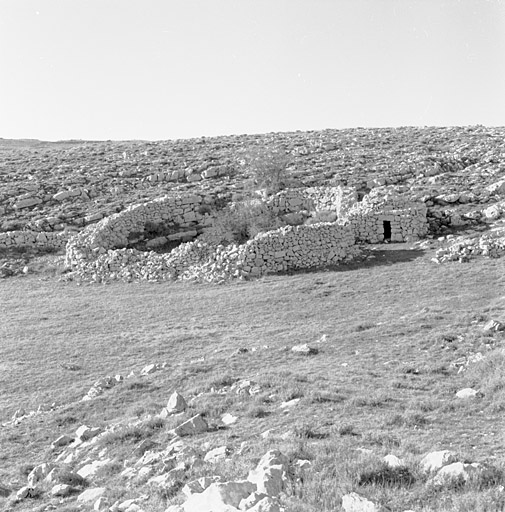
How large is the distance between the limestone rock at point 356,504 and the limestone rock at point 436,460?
816mm

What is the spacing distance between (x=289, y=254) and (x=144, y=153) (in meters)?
29.8

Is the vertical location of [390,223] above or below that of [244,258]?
above

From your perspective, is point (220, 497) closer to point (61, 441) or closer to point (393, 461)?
point (393, 461)

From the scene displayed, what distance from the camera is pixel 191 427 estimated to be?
25.5ft

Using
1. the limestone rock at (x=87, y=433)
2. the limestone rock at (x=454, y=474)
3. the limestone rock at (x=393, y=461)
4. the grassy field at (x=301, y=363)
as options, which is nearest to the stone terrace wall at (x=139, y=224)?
the grassy field at (x=301, y=363)

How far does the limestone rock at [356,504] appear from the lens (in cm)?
478

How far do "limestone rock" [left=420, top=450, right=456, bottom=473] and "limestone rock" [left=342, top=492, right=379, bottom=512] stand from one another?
816 mm

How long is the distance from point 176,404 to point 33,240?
19081 millimetres

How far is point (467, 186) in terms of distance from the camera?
1058 inches

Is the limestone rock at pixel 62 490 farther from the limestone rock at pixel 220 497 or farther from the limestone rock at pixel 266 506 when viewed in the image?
the limestone rock at pixel 266 506

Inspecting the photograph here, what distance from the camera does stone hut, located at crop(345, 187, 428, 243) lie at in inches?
866

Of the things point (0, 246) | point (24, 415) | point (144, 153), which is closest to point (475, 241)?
point (24, 415)

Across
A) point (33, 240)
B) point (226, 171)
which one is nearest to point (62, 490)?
point (33, 240)

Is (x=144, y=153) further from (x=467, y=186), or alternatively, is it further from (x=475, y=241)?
(x=475, y=241)
